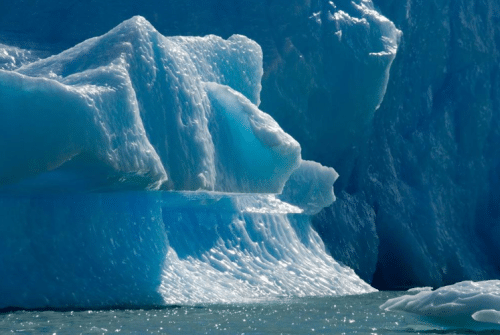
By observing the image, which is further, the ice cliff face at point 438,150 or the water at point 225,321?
the ice cliff face at point 438,150

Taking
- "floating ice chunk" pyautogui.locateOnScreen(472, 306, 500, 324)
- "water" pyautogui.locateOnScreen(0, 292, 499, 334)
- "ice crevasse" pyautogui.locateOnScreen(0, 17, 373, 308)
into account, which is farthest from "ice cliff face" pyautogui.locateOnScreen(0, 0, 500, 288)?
"floating ice chunk" pyautogui.locateOnScreen(472, 306, 500, 324)

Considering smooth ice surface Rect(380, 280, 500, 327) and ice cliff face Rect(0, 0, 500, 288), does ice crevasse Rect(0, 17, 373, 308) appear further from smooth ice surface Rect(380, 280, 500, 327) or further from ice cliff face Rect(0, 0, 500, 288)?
smooth ice surface Rect(380, 280, 500, 327)

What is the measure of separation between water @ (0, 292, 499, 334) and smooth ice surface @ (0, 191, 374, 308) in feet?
1.42

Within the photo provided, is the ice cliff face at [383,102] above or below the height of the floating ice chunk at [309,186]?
above

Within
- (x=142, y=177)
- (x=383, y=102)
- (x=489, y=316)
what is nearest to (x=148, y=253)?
(x=142, y=177)

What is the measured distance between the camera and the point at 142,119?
9.70m

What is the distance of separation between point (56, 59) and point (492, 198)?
933cm

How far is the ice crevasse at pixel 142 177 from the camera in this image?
324 inches

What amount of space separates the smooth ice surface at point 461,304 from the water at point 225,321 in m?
0.12

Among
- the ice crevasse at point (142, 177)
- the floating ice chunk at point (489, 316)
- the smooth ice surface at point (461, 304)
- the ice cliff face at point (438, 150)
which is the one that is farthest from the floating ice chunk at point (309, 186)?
the floating ice chunk at point (489, 316)

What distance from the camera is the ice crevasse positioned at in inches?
324

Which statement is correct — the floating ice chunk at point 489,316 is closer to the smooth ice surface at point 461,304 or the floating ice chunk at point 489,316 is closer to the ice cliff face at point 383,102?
the smooth ice surface at point 461,304

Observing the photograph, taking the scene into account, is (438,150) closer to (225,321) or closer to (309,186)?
(309,186)

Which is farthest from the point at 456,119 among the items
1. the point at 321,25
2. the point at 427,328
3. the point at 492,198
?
the point at 427,328
